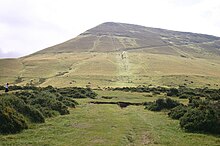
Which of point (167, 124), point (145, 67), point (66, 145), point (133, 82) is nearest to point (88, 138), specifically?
point (66, 145)

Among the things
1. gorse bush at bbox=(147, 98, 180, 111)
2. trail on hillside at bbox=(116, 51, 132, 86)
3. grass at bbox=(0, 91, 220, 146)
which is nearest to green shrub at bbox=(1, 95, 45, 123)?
grass at bbox=(0, 91, 220, 146)

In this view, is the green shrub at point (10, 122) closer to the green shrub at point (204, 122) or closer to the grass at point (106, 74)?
the green shrub at point (204, 122)

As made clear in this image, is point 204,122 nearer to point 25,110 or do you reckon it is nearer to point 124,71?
point 25,110

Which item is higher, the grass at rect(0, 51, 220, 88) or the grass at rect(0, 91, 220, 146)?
the grass at rect(0, 91, 220, 146)

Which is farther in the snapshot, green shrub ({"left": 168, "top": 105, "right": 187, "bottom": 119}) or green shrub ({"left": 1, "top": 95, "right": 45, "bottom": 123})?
green shrub ({"left": 168, "top": 105, "right": 187, "bottom": 119})

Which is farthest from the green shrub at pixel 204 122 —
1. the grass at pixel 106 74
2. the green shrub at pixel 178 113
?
the grass at pixel 106 74

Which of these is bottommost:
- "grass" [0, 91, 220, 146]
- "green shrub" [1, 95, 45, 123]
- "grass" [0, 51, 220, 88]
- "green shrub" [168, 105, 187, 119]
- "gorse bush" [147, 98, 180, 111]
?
"grass" [0, 51, 220, 88]

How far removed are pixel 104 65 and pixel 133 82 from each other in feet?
122

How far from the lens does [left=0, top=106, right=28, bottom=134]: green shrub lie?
2308cm

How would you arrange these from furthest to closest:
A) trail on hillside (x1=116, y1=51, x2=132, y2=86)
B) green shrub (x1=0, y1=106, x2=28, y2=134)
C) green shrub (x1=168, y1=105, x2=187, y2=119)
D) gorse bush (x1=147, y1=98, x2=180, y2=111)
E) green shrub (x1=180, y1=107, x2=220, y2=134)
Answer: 1. trail on hillside (x1=116, y1=51, x2=132, y2=86)
2. gorse bush (x1=147, y1=98, x2=180, y2=111)
3. green shrub (x1=168, y1=105, x2=187, y2=119)
4. green shrub (x1=180, y1=107, x2=220, y2=134)
5. green shrub (x1=0, y1=106, x2=28, y2=134)

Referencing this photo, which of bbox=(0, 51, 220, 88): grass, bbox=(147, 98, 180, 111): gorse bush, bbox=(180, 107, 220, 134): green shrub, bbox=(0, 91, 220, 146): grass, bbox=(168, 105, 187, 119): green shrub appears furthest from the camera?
bbox=(0, 51, 220, 88): grass

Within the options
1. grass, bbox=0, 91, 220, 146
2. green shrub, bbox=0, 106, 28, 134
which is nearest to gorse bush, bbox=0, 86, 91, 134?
green shrub, bbox=0, 106, 28, 134

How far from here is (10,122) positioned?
23.7m

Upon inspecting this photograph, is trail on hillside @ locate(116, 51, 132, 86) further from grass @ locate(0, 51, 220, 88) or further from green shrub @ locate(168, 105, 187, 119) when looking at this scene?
green shrub @ locate(168, 105, 187, 119)
